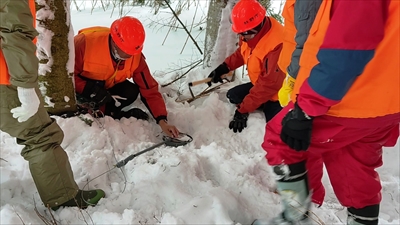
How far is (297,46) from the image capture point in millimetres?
1749

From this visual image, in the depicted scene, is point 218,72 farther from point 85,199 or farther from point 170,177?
point 85,199

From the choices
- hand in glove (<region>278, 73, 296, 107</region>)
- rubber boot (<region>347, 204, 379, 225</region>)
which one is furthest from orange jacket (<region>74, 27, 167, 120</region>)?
rubber boot (<region>347, 204, 379, 225</region>)

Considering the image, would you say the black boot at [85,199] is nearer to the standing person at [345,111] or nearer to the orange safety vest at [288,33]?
the standing person at [345,111]

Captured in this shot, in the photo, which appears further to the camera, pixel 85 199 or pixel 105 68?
pixel 105 68

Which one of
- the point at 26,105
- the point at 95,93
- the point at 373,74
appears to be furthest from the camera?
the point at 95,93

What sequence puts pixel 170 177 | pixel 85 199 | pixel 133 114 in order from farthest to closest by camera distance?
pixel 133 114 → pixel 170 177 → pixel 85 199

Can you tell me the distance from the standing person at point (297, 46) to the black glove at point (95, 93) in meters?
1.82

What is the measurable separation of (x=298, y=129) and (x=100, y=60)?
2.05m

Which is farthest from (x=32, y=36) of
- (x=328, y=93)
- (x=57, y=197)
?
(x=328, y=93)

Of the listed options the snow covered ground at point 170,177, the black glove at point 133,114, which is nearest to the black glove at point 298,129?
the snow covered ground at point 170,177

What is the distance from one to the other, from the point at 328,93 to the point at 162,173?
1.35 meters

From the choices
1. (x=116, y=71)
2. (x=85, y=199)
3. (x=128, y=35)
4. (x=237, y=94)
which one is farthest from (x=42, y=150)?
(x=237, y=94)

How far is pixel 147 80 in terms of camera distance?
342 cm

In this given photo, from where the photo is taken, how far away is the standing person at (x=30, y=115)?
1.75 meters
